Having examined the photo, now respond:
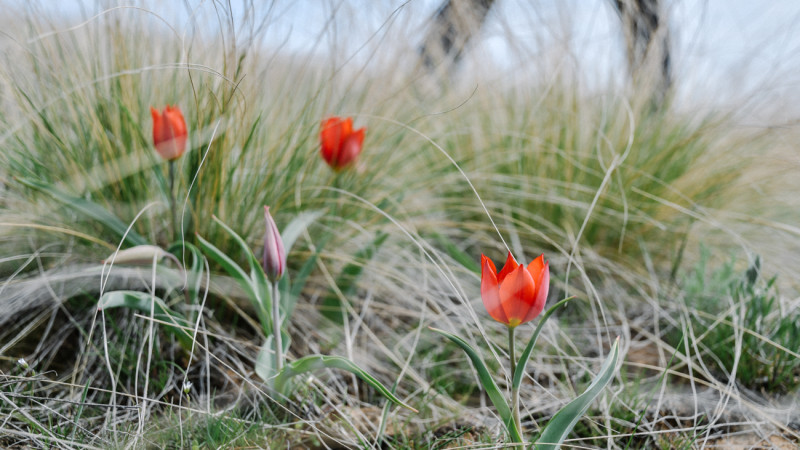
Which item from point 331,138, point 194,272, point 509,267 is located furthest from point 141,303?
point 509,267

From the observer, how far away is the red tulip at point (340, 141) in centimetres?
117

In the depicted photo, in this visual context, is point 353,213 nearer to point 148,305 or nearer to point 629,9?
point 148,305

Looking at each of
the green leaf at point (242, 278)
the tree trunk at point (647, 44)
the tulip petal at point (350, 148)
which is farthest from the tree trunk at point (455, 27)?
the green leaf at point (242, 278)

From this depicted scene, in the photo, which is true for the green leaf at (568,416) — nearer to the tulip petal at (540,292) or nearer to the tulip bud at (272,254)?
the tulip petal at (540,292)

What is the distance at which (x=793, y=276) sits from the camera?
1.42 m

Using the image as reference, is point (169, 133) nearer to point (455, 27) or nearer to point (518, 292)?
point (518, 292)

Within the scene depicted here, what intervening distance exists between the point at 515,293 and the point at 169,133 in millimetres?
683

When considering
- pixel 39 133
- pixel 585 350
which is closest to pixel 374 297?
pixel 585 350

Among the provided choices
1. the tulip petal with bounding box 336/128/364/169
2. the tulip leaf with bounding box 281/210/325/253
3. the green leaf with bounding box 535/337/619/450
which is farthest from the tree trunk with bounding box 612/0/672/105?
the green leaf with bounding box 535/337/619/450

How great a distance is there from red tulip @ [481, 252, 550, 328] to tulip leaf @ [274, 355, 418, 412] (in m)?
0.17

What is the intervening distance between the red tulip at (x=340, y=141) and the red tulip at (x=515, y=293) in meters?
0.54

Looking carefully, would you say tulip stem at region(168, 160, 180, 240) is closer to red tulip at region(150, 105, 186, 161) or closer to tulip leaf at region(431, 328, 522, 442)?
red tulip at region(150, 105, 186, 161)

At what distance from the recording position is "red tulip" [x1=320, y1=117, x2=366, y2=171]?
1166mm

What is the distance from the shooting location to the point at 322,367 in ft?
2.73
